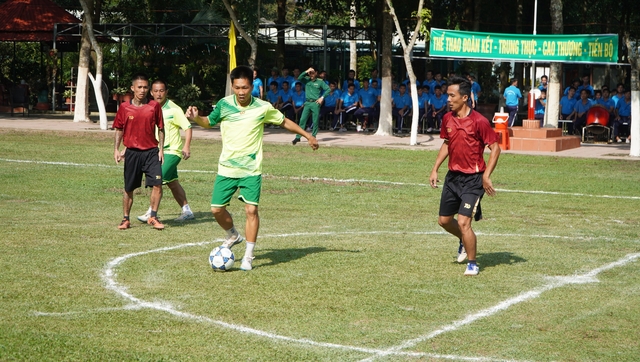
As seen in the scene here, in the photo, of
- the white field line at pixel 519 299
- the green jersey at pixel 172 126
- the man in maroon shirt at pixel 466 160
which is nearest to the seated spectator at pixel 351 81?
the green jersey at pixel 172 126

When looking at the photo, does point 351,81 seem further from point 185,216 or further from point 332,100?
point 185,216

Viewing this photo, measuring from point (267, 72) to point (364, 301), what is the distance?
30.7 metres

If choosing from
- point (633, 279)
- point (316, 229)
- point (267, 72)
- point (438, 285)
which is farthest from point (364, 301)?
point (267, 72)

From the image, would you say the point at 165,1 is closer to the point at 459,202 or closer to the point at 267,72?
the point at 267,72

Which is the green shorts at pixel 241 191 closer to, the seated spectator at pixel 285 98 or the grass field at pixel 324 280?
the grass field at pixel 324 280

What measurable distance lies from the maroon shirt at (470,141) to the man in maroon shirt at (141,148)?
13.9ft

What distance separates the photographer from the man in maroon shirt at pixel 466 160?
888 centimetres

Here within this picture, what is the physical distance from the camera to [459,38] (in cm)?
2530

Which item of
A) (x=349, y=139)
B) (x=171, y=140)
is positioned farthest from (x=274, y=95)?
(x=171, y=140)

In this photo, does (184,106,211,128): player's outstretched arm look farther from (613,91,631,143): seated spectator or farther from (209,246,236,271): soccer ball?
(613,91,631,143): seated spectator

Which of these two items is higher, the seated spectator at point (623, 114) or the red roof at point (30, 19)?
the red roof at point (30, 19)

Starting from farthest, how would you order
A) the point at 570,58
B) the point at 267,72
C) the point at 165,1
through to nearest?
the point at 165,1 → the point at 267,72 → the point at 570,58

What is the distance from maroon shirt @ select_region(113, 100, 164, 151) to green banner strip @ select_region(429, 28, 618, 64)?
14674mm

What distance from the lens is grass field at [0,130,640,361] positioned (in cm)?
654
